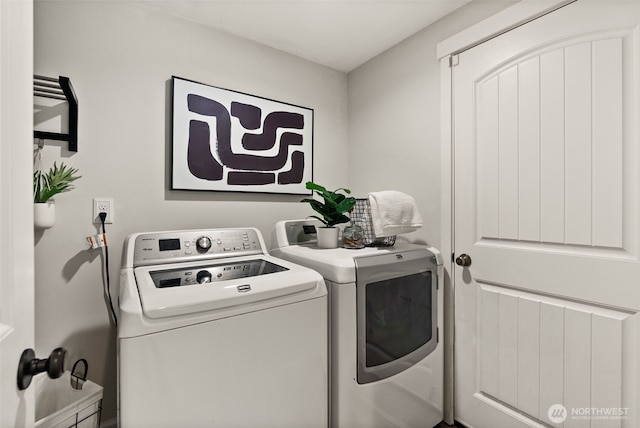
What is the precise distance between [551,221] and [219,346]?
56.7 inches

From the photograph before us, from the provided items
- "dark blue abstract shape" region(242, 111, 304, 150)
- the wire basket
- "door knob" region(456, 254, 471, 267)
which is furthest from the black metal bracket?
"door knob" region(456, 254, 471, 267)

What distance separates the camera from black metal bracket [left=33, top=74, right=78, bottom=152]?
4.02ft

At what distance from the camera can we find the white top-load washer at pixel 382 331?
1.24 m

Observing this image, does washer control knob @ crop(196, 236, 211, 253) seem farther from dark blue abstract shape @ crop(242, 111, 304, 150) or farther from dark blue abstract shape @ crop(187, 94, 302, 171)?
dark blue abstract shape @ crop(242, 111, 304, 150)

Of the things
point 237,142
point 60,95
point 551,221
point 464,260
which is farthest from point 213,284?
point 551,221

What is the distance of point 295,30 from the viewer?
6.02 ft

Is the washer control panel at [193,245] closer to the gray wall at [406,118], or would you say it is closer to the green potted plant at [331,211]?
the green potted plant at [331,211]

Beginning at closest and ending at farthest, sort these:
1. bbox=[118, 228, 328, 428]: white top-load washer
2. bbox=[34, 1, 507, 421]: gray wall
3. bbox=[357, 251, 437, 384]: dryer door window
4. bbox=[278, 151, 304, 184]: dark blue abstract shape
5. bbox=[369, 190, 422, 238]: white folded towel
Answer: bbox=[118, 228, 328, 428]: white top-load washer
bbox=[357, 251, 437, 384]: dryer door window
bbox=[34, 1, 507, 421]: gray wall
bbox=[369, 190, 422, 238]: white folded towel
bbox=[278, 151, 304, 184]: dark blue abstract shape

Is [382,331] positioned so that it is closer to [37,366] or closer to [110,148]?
[37,366]

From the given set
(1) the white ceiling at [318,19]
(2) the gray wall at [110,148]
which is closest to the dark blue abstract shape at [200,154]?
(2) the gray wall at [110,148]

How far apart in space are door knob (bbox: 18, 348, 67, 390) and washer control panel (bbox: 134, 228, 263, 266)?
822 mm

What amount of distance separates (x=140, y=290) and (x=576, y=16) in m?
1.96

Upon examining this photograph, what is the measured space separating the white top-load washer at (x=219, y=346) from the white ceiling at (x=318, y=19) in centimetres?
131

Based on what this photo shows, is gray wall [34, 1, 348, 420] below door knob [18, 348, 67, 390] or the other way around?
the other way around
